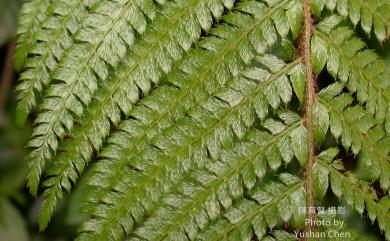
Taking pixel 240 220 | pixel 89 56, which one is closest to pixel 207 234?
pixel 240 220

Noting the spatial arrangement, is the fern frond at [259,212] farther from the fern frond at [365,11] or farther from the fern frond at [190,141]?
the fern frond at [365,11]

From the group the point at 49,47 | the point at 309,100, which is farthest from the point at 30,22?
the point at 309,100

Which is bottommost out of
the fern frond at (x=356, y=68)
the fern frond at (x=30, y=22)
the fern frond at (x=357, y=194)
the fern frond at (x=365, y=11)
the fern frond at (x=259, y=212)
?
the fern frond at (x=259, y=212)

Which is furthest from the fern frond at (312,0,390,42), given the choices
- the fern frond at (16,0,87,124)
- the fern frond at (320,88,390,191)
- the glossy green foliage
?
the fern frond at (16,0,87,124)

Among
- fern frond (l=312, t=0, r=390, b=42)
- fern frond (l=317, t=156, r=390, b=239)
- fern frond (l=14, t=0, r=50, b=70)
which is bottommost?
fern frond (l=317, t=156, r=390, b=239)

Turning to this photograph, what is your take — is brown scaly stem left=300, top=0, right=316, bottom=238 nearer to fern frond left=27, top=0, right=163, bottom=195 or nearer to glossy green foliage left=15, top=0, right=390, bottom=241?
glossy green foliage left=15, top=0, right=390, bottom=241

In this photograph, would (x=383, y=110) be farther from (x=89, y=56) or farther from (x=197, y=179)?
(x=89, y=56)

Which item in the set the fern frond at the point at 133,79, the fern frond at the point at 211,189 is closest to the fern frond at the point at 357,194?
the fern frond at the point at 211,189

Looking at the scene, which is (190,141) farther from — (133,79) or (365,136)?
(365,136)
